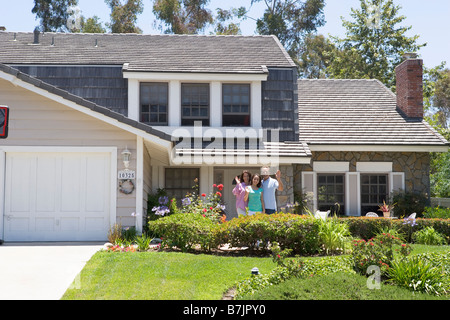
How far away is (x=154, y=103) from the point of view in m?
15.0

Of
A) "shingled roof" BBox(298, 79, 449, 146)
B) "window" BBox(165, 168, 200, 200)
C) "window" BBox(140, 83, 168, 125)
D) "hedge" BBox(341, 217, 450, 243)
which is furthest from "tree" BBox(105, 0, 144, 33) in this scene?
"hedge" BBox(341, 217, 450, 243)

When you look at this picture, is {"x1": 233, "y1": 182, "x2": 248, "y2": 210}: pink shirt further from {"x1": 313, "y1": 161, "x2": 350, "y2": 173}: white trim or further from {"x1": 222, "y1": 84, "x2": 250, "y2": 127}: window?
{"x1": 313, "y1": 161, "x2": 350, "y2": 173}: white trim

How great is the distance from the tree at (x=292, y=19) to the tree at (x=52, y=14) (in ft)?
40.6

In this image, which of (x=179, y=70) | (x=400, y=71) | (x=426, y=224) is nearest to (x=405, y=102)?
(x=400, y=71)

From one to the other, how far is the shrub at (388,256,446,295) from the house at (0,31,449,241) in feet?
19.4

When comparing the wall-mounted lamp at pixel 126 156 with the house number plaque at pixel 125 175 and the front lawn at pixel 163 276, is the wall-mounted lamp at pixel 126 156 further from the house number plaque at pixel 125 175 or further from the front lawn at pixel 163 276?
the front lawn at pixel 163 276

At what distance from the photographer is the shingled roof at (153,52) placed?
1542cm

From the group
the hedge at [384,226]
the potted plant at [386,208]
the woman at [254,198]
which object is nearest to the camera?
the woman at [254,198]

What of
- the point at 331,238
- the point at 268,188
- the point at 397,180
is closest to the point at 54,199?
the point at 268,188

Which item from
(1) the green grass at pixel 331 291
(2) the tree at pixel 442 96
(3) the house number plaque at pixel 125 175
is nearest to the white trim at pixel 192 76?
(3) the house number plaque at pixel 125 175

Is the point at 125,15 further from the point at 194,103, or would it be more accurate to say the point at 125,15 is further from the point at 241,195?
the point at 241,195

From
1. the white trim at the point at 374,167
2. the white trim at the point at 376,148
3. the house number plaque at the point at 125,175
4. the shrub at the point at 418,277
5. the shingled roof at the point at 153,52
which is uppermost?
the shingled roof at the point at 153,52

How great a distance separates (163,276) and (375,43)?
25444 mm

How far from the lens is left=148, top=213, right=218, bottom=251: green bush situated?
927 cm
